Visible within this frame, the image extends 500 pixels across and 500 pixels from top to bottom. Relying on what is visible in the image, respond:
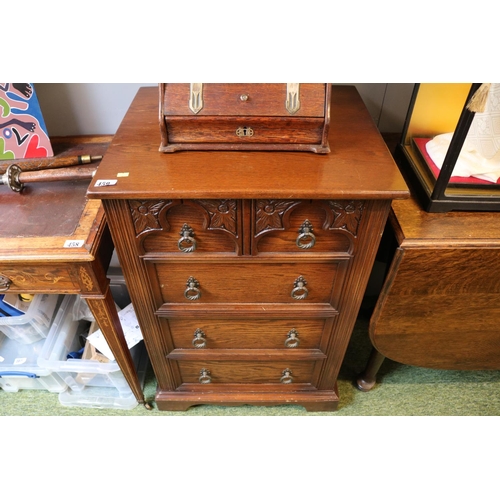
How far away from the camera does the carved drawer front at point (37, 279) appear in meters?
0.93

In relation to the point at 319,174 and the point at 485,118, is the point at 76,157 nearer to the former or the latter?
the point at 319,174

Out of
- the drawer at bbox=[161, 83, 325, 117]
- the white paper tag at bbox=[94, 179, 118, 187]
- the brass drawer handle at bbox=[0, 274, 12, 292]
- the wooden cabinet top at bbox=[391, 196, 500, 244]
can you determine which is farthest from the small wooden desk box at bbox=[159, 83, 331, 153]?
the brass drawer handle at bbox=[0, 274, 12, 292]

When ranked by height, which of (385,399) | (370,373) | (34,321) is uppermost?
(34,321)

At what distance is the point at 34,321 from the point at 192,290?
64 cm

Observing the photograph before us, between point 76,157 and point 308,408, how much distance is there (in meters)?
1.13

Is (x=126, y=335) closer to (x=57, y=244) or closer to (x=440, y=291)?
(x=57, y=244)

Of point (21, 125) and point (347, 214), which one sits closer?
point (347, 214)

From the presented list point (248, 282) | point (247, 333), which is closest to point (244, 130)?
point (248, 282)

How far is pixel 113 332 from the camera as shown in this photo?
1.11 m

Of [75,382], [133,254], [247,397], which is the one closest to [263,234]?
[133,254]

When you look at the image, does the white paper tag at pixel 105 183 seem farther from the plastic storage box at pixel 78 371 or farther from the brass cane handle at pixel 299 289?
the plastic storage box at pixel 78 371

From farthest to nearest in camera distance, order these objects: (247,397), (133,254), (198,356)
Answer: (247,397) < (198,356) < (133,254)

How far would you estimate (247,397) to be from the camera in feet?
4.40

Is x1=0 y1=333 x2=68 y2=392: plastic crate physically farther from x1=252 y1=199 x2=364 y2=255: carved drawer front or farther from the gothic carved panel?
the gothic carved panel
